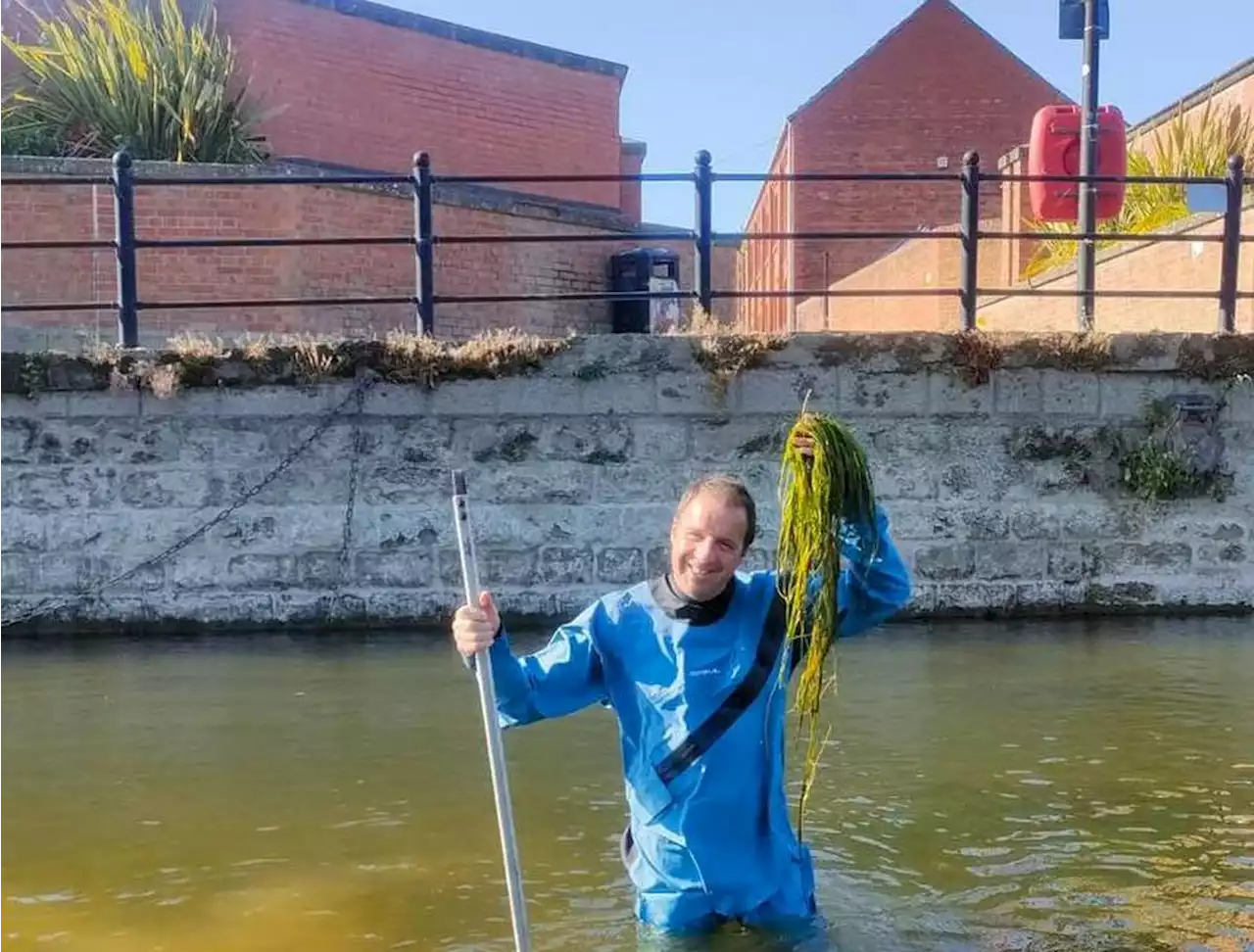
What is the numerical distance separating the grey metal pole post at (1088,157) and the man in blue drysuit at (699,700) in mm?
7880

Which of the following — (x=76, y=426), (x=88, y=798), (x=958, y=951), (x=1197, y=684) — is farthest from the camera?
(x=76, y=426)

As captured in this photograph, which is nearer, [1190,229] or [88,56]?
[1190,229]

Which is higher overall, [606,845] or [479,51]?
[479,51]

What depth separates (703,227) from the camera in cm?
1026

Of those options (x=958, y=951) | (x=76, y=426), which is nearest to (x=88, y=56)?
(x=76, y=426)

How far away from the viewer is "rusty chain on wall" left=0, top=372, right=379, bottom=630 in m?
9.49

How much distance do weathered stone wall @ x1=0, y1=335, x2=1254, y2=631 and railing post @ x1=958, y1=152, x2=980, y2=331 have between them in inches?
20.4

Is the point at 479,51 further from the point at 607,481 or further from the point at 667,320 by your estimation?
the point at 607,481

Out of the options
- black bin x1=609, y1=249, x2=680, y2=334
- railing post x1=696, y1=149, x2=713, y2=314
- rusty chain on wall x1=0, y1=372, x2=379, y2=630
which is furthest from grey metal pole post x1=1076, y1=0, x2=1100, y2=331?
black bin x1=609, y1=249, x2=680, y2=334

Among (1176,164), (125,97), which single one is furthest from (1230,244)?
(125,97)

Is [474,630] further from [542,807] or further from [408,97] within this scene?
[408,97]

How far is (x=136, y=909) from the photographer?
4.46 meters

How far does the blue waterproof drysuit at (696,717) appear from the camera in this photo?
370 centimetres

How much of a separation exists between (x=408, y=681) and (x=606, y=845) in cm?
304
